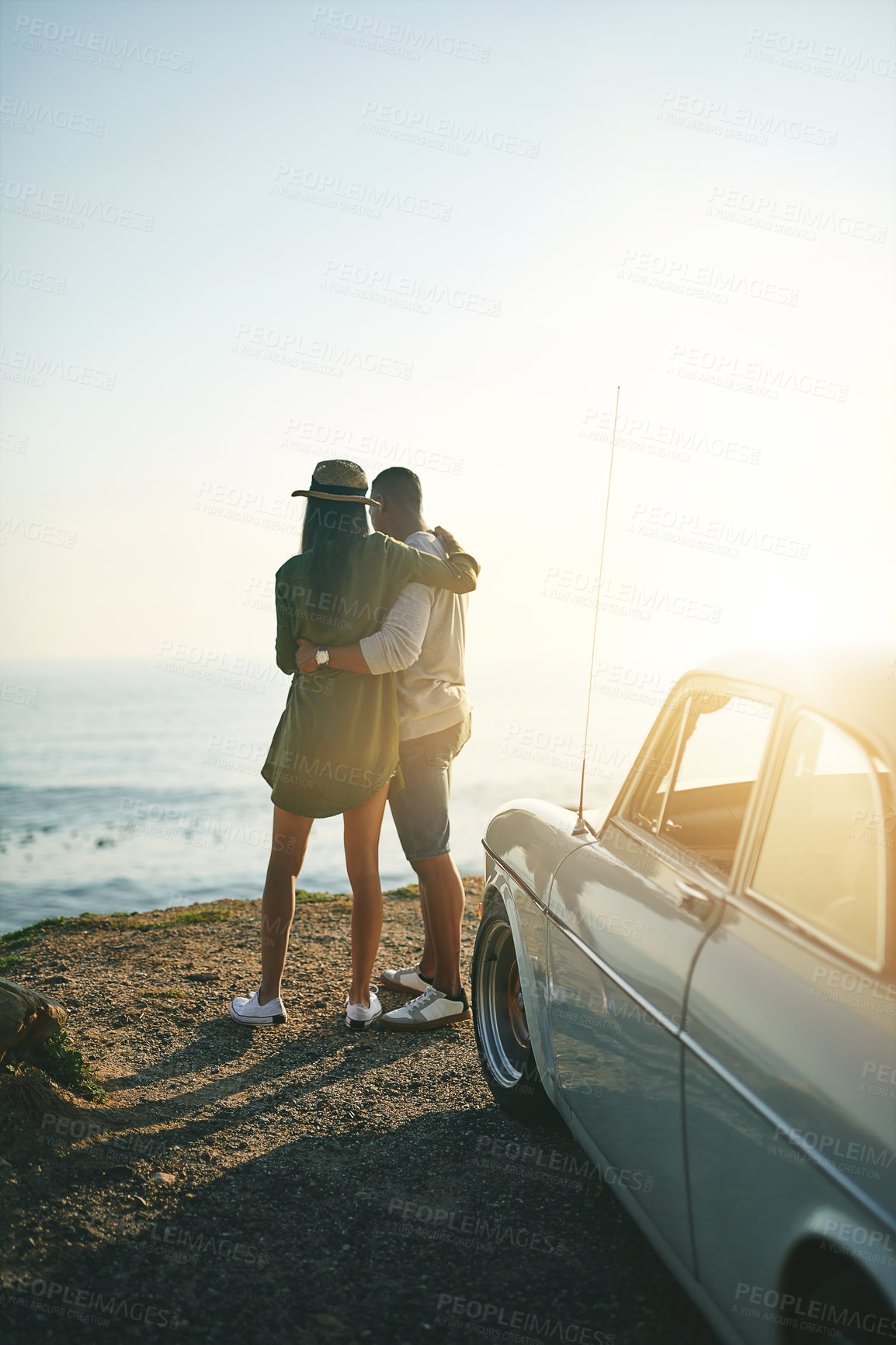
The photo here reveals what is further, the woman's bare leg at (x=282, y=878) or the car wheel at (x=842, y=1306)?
the woman's bare leg at (x=282, y=878)

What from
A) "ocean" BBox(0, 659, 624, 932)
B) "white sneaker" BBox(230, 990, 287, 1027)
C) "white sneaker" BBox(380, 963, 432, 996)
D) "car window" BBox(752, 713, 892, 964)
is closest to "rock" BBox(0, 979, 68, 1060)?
"white sneaker" BBox(230, 990, 287, 1027)

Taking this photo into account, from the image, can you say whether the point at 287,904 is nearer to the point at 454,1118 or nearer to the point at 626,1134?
the point at 454,1118

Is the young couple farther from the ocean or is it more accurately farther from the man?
the ocean

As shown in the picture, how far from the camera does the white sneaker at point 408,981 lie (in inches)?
192

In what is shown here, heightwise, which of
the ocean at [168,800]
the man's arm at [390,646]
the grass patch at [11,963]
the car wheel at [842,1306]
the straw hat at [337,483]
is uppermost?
the straw hat at [337,483]

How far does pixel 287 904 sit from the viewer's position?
166 inches

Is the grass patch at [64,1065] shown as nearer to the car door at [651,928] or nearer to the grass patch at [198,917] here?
the car door at [651,928]

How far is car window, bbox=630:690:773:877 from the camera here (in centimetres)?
253

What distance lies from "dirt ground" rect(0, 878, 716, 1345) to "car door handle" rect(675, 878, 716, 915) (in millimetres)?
1202

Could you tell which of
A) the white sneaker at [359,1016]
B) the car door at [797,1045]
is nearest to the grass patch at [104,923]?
the white sneaker at [359,1016]

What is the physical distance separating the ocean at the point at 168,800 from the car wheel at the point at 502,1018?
85 cm

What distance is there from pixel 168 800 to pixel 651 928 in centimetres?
3276

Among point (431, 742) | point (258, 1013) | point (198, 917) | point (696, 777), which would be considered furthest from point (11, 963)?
point (696, 777)

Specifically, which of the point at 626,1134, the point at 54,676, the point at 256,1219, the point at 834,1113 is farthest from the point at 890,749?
the point at 54,676
